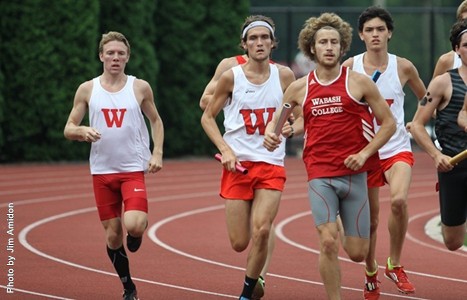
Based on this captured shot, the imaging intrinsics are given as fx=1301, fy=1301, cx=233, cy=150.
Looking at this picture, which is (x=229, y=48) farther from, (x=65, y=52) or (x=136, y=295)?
(x=136, y=295)

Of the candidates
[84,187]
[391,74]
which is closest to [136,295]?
[391,74]

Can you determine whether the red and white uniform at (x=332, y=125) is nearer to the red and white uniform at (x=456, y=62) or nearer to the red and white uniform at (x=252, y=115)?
the red and white uniform at (x=252, y=115)

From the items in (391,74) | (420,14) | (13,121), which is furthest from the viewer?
(420,14)

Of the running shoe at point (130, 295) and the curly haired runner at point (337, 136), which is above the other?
the curly haired runner at point (337, 136)

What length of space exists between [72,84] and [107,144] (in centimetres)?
1501

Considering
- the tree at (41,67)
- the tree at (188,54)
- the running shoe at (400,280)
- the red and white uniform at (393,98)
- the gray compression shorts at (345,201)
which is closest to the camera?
the gray compression shorts at (345,201)

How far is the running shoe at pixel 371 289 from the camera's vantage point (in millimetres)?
10008

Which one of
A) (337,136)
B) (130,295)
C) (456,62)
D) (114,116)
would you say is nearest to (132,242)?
(130,295)

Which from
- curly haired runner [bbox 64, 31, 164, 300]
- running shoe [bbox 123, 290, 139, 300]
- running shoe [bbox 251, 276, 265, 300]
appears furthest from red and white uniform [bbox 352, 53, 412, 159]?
running shoe [bbox 123, 290, 139, 300]

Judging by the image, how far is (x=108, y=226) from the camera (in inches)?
397

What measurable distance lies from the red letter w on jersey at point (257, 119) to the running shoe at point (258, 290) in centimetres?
114

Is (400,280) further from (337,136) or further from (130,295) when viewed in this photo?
(130,295)

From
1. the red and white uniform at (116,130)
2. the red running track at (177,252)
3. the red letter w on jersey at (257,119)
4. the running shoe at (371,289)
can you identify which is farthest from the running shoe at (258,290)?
the red and white uniform at (116,130)

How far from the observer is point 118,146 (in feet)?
32.8
